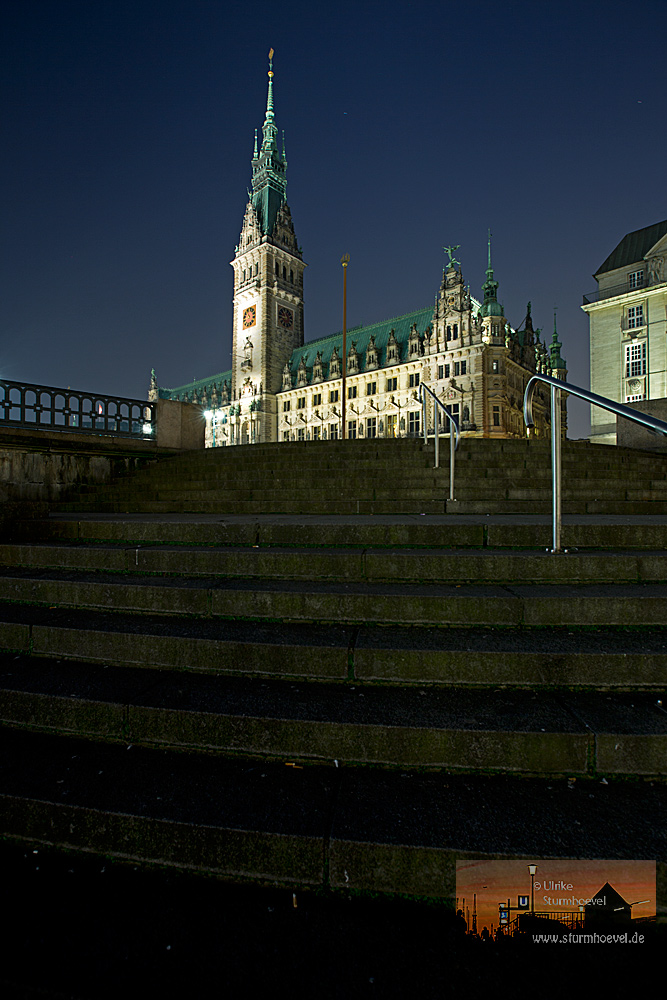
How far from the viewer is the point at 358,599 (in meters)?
2.89

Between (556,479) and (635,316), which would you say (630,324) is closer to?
(635,316)

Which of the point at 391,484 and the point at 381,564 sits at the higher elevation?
the point at 391,484

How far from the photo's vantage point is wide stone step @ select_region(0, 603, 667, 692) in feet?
7.74

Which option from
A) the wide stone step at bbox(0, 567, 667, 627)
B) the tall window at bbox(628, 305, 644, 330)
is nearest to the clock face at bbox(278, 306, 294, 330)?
the tall window at bbox(628, 305, 644, 330)

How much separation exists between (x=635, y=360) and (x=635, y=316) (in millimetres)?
3906

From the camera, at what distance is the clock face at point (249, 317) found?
62.9m

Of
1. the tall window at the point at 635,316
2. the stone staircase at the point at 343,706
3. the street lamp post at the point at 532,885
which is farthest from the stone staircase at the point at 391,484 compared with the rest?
the tall window at the point at 635,316

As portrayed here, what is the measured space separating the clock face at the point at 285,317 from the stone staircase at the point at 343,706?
6589 centimetres

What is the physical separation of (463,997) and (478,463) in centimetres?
785

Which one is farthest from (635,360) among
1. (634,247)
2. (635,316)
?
(634,247)

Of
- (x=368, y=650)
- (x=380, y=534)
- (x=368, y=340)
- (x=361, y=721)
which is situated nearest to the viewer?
(x=361, y=721)

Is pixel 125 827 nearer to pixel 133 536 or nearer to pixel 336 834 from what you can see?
pixel 336 834

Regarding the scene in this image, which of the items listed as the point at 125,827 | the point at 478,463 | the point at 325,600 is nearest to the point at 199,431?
the point at 478,463

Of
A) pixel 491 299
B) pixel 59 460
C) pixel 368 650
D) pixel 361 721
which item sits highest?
pixel 491 299
